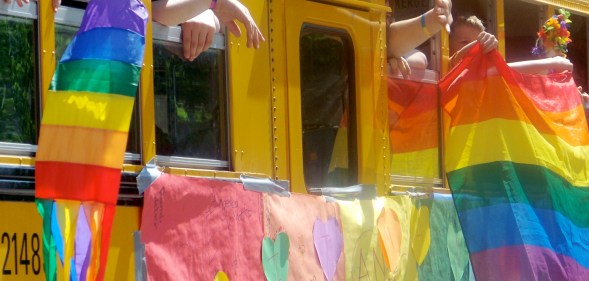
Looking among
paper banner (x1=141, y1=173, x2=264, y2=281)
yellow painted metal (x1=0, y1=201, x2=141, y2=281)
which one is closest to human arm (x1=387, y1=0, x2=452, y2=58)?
paper banner (x1=141, y1=173, x2=264, y2=281)

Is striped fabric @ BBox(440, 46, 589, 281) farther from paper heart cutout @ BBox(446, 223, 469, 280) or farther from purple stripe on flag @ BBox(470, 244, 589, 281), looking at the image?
paper heart cutout @ BBox(446, 223, 469, 280)

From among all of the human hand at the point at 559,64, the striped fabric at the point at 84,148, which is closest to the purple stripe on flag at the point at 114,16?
the striped fabric at the point at 84,148

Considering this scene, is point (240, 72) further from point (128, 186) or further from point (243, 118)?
point (128, 186)

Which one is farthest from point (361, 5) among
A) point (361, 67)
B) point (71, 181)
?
point (71, 181)

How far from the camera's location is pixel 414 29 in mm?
6242

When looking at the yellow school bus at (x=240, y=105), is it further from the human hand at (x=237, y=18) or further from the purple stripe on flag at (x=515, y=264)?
the purple stripe on flag at (x=515, y=264)

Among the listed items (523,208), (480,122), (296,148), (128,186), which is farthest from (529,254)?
(128,186)

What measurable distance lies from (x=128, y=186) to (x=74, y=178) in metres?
0.60

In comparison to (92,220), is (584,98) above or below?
above

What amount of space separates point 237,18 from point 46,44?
32.9 inches

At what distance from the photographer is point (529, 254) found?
610cm

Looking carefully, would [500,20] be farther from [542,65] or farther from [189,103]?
[189,103]

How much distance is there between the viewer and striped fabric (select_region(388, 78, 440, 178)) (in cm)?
625

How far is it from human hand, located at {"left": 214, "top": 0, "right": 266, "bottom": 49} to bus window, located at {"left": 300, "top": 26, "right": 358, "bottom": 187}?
0.69m
